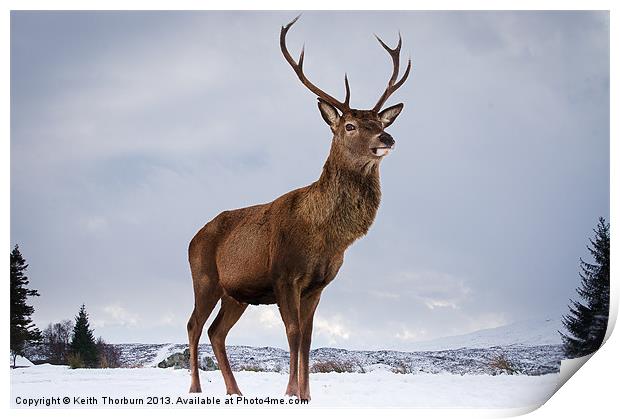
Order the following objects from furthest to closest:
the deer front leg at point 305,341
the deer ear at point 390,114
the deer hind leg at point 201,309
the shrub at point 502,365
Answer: the shrub at point 502,365 → the deer hind leg at point 201,309 → the deer ear at point 390,114 → the deer front leg at point 305,341

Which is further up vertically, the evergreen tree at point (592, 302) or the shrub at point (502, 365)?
the evergreen tree at point (592, 302)

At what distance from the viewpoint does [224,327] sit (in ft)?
24.1

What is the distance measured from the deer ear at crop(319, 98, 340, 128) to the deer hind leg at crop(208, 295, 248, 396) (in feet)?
4.72

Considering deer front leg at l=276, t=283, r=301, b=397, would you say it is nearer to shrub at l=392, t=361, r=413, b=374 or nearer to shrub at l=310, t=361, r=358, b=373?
shrub at l=310, t=361, r=358, b=373

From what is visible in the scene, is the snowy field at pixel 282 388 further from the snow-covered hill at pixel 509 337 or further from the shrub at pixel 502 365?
the snow-covered hill at pixel 509 337

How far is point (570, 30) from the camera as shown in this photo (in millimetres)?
7305

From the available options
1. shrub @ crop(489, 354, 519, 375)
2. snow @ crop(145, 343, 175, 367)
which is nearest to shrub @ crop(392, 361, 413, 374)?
shrub @ crop(489, 354, 519, 375)

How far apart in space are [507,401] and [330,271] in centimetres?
156

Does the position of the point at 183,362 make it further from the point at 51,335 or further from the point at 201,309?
the point at 51,335

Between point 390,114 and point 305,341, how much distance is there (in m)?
1.62

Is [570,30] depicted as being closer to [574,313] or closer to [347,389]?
[574,313]

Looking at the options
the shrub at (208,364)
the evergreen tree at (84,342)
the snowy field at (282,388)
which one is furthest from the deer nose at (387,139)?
the evergreen tree at (84,342)

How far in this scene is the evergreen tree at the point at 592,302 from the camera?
7367 mm

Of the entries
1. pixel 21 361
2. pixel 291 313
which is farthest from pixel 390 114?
pixel 21 361
